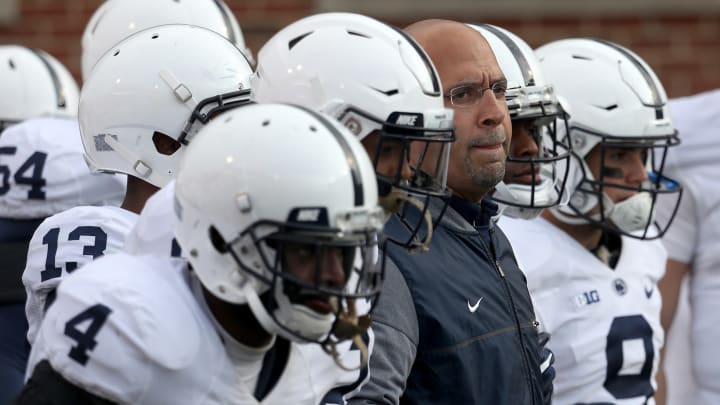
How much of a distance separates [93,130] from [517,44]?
1108mm

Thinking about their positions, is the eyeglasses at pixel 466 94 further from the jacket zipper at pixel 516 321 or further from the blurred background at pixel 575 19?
the blurred background at pixel 575 19

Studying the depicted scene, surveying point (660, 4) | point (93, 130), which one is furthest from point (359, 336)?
point (660, 4)

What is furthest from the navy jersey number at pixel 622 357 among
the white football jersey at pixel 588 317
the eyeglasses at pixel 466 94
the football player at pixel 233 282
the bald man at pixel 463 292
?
the football player at pixel 233 282

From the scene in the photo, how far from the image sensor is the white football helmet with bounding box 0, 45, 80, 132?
5.02m

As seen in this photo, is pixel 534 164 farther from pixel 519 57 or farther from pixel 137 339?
pixel 137 339

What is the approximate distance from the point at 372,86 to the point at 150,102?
588 mm

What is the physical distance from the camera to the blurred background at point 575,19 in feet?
24.1

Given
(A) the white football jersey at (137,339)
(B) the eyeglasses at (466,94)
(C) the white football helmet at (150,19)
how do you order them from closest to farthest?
(A) the white football jersey at (137,339)
(B) the eyeglasses at (466,94)
(C) the white football helmet at (150,19)

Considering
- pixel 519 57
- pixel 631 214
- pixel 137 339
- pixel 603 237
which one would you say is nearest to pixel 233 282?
pixel 137 339

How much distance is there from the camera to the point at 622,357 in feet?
13.3

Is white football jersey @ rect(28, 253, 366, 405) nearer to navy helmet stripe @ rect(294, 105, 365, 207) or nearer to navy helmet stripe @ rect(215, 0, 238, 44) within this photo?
navy helmet stripe @ rect(294, 105, 365, 207)

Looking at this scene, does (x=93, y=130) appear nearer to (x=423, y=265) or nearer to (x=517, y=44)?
(x=423, y=265)

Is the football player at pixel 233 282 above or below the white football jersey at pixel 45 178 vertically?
above

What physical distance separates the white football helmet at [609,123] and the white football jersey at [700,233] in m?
0.49
